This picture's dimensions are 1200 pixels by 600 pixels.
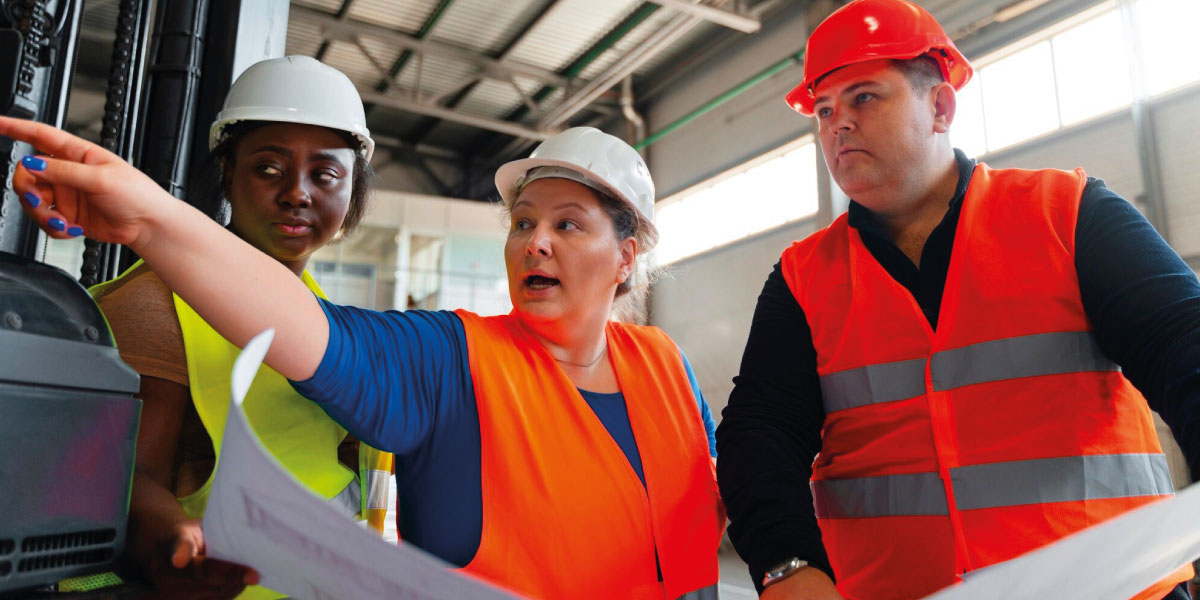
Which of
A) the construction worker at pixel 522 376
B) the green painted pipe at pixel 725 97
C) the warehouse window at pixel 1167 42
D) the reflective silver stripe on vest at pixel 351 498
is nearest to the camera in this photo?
the construction worker at pixel 522 376

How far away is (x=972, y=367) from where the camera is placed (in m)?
1.49

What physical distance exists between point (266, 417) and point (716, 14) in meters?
8.13

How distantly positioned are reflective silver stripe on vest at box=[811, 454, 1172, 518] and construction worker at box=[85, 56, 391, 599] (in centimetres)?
113

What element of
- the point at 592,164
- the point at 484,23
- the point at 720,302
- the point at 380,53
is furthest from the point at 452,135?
the point at 592,164

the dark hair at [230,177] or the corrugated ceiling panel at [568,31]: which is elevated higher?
the corrugated ceiling panel at [568,31]

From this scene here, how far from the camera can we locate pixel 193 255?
96 cm

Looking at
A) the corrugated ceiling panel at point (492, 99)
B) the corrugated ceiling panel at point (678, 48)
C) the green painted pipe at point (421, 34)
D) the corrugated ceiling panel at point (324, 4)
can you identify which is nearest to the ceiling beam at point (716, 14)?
the corrugated ceiling panel at point (678, 48)

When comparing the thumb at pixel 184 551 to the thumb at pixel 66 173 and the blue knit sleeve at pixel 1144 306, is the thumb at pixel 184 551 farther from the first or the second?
the blue knit sleeve at pixel 1144 306

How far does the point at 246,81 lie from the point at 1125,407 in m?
Answer: 2.04

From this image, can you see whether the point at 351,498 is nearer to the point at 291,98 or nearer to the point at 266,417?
the point at 266,417

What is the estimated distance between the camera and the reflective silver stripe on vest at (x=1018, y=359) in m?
1.44

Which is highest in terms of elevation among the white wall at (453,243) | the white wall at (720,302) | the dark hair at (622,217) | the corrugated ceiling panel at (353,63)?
the corrugated ceiling panel at (353,63)

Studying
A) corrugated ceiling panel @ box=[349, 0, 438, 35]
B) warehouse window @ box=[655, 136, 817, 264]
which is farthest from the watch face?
corrugated ceiling panel @ box=[349, 0, 438, 35]

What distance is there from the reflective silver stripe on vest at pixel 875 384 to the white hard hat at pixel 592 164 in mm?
614
